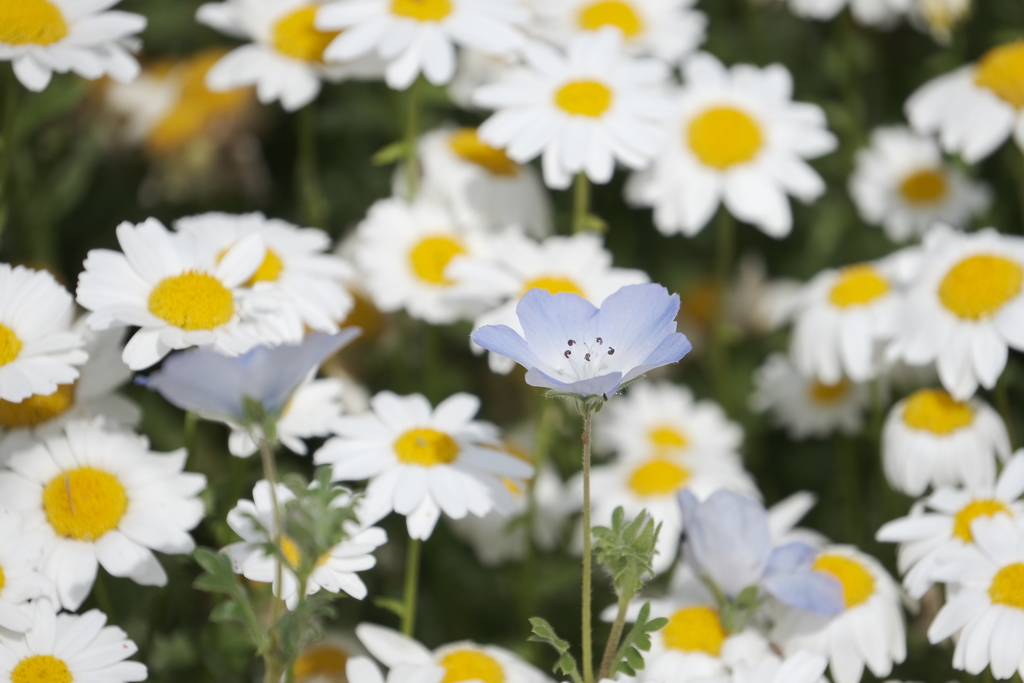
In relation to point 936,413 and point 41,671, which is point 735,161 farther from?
point 41,671

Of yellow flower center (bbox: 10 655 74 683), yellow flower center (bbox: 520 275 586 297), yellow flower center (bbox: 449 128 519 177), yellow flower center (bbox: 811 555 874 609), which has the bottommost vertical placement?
yellow flower center (bbox: 10 655 74 683)

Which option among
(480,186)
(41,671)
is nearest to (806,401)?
(480,186)

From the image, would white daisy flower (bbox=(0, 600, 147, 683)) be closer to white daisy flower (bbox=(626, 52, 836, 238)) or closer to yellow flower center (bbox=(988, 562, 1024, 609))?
yellow flower center (bbox=(988, 562, 1024, 609))

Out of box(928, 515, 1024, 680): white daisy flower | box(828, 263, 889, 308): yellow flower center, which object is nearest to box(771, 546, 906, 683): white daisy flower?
box(928, 515, 1024, 680): white daisy flower

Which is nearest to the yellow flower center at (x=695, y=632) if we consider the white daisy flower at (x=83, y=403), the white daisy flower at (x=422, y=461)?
the white daisy flower at (x=422, y=461)

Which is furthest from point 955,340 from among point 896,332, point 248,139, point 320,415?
point 248,139

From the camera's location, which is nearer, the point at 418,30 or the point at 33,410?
the point at 33,410
